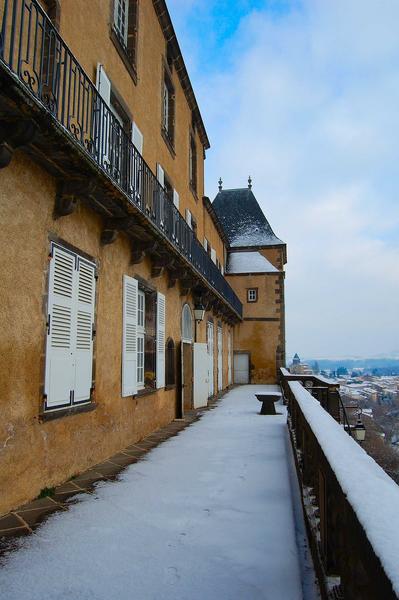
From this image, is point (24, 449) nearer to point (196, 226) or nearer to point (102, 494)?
point (102, 494)

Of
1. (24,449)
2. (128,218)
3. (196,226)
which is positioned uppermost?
(196,226)

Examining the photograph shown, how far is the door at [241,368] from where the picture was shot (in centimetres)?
2491

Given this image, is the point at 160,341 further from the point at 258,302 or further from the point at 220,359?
the point at 258,302

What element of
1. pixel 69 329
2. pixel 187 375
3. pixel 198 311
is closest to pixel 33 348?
pixel 69 329

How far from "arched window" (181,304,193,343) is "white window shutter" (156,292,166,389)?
270cm

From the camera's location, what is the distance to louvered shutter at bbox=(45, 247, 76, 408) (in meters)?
4.91

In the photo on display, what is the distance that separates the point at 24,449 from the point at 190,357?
8620mm

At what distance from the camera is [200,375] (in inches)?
503

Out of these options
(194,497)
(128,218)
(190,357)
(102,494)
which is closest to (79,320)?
(128,218)

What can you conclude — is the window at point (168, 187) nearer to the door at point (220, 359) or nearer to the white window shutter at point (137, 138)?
the white window shutter at point (137, 138)

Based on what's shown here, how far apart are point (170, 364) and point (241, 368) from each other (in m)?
15.4

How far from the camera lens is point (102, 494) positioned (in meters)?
4.60

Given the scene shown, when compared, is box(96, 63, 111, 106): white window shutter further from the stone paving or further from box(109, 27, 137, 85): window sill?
the stone paving

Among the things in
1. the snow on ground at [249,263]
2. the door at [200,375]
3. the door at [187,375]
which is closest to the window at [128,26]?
the door at [187,375]
